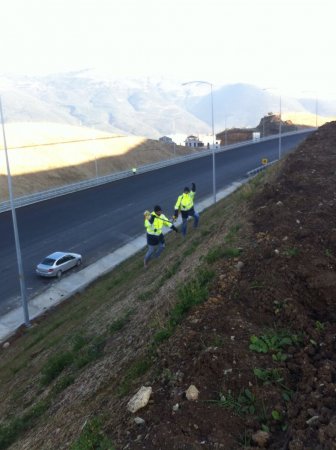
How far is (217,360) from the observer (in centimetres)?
662

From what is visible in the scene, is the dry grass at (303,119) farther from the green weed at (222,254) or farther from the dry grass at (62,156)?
the green weed at (222,254)

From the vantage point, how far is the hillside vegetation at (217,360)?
18.6 ft

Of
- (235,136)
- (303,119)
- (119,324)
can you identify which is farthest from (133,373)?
(303,119)

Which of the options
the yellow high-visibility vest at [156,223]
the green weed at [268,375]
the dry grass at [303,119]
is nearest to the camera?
the green weed at [268,375]

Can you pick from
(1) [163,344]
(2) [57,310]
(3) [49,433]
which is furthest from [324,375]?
(2) [57,310]

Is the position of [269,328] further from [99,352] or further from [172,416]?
[99,352]

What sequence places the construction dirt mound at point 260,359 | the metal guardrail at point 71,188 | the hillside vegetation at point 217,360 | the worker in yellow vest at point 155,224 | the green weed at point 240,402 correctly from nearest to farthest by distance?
1. the construction dirt mound at point 260,359
2. the hillside vegetation at point 217,360
3. the green weed at point 240,402
4. the worker in yellow vest at point 155,224
5. the metal guardrail at point 71,188

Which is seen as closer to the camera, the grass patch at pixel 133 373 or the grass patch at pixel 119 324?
the grass patch at pixel 133 373

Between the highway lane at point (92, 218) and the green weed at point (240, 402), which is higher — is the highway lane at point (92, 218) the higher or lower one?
the lower one

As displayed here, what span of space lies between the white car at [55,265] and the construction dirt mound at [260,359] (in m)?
17.3

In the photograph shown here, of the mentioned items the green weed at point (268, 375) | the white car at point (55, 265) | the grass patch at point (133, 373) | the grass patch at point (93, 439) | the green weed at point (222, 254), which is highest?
the green weed at point (222, 254)

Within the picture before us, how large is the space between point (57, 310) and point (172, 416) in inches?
668

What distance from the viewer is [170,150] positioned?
2908 inches

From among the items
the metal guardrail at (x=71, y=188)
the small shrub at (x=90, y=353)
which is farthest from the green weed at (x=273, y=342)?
the metal guardrail at (x=71, y=188)
